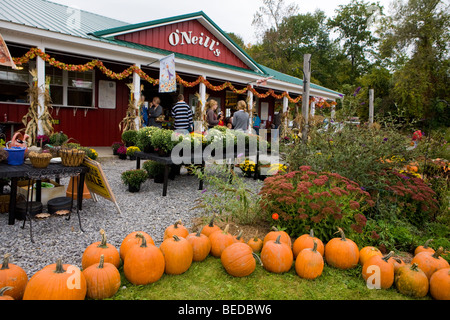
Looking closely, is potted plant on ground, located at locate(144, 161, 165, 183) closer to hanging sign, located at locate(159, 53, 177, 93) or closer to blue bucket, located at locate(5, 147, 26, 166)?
blue bucket, located at locate(5, 147, 26, 166)

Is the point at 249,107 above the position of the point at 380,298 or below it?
above

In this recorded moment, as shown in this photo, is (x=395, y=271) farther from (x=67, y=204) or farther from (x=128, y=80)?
(x=128, y=80)

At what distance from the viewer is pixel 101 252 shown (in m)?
2.53

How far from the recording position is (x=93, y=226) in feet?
13.0

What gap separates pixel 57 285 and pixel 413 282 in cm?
261

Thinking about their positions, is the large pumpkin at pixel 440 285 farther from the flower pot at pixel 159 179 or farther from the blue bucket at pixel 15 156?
the flower pot at pixel 159 179

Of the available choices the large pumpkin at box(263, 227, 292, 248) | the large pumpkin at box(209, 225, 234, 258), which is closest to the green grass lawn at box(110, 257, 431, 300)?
the large pumpkin at box(209, 225, 234, 258)

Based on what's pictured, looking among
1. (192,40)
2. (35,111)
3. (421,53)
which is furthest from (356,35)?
(35,111)

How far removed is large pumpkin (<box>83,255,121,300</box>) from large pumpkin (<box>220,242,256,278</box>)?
89cm

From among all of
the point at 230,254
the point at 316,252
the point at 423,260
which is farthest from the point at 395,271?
the point at 230,254

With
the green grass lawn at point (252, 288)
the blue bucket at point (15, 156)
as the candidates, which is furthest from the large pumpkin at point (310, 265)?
the blue bucket at point (15, 156)

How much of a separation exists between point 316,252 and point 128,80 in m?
11.3

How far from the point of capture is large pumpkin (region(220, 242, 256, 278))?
2.59m

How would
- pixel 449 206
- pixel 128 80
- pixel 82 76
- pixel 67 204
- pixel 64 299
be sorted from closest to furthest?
pixel 64 299 < pixel 67 204 < pixel 449 206 < pixel 82 76 < pixel 128 80
